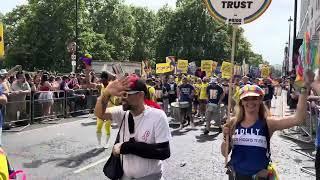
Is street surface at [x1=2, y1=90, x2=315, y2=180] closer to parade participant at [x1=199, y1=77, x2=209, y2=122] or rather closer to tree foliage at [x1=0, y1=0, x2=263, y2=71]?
parade participant at [x1=199, y1=77, x2=209, y2=122]

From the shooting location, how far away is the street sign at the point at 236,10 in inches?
187

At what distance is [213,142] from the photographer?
506 inches

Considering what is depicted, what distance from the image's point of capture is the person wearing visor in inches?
166

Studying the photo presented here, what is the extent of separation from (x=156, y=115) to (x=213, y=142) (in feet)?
30.1

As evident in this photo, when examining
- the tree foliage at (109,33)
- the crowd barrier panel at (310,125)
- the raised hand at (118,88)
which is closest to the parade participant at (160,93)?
the crowd barrier panel at (310,125)

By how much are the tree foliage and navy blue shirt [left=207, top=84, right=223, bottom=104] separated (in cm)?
3106

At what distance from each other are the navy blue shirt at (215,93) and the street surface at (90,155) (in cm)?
104

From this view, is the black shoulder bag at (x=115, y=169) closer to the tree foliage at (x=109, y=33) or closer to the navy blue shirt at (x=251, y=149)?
the navy blue shirt at (x=251, y=149)

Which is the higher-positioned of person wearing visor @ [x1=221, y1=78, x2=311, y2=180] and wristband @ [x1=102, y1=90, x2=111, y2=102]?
wristband @ [x1=102, y1=90, x2=111, y2=102]

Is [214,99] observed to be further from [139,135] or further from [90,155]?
[139,135]

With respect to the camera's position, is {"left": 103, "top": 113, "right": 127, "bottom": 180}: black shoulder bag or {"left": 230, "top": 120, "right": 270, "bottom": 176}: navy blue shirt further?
{"left": 230, "top": 120, "right": 270, "bottom": 176}: navy blue shirt

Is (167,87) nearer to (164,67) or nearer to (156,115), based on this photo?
(164,67)

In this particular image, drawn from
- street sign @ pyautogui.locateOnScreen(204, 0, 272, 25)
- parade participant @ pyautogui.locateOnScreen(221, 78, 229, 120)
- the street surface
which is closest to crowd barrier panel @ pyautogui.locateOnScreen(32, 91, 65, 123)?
the street surface

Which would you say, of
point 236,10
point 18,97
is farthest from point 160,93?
point 236,10
